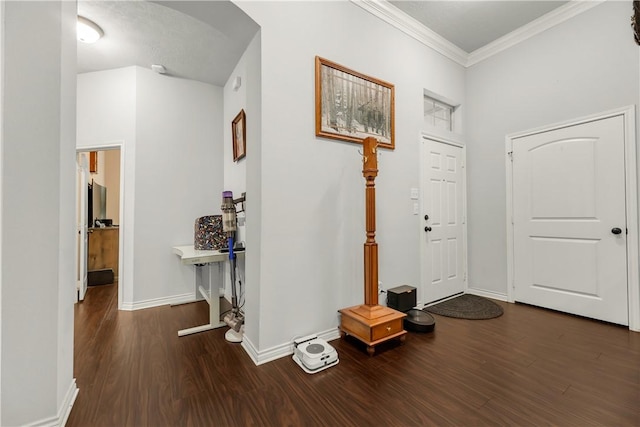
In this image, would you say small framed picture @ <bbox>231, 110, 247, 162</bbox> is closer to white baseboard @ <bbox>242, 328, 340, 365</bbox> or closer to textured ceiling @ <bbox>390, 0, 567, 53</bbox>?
white baseboard @ <bbox>242, 328, 340, 365</bbox>

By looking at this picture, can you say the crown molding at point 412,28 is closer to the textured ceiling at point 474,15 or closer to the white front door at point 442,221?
the textured ceiling at point 474,15

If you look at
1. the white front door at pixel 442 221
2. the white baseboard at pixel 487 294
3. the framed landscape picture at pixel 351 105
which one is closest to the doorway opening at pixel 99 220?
the framed landscape picture at pixel 351 105

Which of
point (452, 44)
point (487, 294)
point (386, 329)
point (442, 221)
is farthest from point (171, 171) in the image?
point (487, 294)

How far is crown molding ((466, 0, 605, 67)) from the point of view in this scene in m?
2.69

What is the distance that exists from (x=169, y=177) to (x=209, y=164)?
1.78 feet

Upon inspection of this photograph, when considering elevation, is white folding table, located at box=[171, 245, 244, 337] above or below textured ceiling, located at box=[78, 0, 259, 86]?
below

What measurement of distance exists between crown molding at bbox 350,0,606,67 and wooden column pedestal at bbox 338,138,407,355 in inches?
61.4

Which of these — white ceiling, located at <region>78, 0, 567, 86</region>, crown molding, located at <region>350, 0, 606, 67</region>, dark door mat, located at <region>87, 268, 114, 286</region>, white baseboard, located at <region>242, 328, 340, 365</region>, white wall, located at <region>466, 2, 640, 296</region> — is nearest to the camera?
white baseboard, located at <region>242, 328, 340, 365</region>

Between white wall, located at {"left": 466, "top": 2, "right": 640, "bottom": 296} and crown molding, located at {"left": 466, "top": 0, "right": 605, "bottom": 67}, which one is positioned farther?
crown molding, located at {"left": 466, "top": 0, "right": 605, "bottom": 67}

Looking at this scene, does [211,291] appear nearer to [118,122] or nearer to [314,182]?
[314,182]

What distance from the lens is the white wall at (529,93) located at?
252 cm

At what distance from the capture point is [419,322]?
8.05ft

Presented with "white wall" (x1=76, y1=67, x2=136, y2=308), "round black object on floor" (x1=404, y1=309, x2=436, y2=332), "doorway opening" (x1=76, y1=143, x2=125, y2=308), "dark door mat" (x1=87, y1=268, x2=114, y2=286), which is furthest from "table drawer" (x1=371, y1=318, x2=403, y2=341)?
"dark door mat" (x1=87, y1=268, x2=114, y2=286)

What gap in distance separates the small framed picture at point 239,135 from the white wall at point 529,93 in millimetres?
3020
